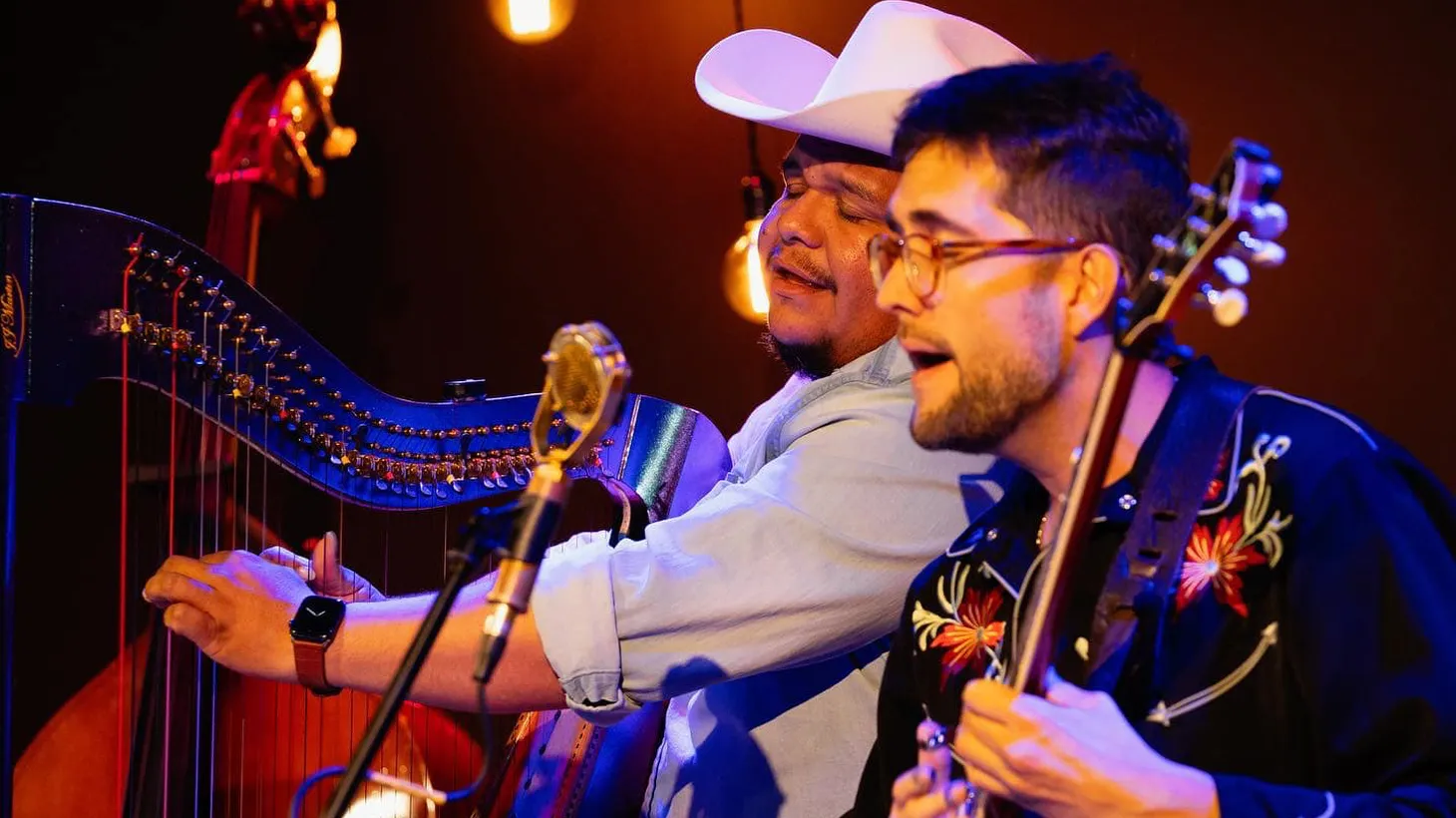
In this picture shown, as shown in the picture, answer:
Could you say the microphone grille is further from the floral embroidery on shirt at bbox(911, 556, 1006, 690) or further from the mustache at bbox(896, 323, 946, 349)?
the floral embroidery on shirt at bbox(911, 556, 1006, 690)

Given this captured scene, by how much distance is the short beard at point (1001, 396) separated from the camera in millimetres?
1384

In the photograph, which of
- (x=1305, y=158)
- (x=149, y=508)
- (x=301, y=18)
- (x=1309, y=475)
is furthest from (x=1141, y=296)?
(x=149, y=508)

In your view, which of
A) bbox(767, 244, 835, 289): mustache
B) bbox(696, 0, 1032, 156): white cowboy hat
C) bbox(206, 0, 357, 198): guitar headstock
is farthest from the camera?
bbox(206, 0, 357, 198): guitar headstock

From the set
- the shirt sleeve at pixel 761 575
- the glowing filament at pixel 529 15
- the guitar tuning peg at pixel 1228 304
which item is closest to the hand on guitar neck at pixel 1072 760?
the guitar tuning peg at pixel 1228 304

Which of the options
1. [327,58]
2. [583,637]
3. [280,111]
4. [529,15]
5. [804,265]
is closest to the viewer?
[583,637]

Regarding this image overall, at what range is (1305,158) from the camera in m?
2.62

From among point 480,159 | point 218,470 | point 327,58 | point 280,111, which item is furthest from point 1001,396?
point 480,159

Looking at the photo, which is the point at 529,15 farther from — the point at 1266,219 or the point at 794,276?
the point at 1266,219

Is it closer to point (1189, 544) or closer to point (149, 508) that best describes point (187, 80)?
point (149, 508)

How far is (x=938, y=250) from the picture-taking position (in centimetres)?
141

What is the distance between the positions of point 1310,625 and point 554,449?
638 mm

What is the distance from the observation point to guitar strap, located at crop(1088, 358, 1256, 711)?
1213mm

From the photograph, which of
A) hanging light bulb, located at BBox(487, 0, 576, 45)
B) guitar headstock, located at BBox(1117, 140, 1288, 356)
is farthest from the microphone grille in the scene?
hanging light bulb, located at BBox(487, 0, 576, 45)

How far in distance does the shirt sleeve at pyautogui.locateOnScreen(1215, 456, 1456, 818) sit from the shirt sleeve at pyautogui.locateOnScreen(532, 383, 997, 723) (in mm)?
591
